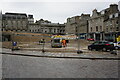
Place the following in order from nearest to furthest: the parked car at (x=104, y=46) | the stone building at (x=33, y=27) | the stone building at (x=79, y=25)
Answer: the parked car at (x=104, y=46) < the stone building at (x=79, y=25) < the stone building at (x=33, y=27)

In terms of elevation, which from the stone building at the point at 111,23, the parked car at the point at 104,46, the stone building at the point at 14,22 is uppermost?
the stone building at the point at 14,22

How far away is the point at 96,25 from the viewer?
219 feet

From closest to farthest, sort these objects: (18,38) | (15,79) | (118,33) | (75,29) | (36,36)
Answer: (15,79) < (118,33) < (18,38) < (36,36) < (75,29)

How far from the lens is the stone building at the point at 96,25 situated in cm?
6306

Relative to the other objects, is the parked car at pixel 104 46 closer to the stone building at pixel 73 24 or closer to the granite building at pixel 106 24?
the granite building at pixel 106 24

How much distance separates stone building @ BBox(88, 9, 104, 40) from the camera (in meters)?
63.1

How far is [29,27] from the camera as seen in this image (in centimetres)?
11094

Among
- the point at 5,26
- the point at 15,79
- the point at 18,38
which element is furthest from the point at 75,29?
the point at 15,79

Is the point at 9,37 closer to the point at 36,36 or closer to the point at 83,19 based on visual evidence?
the point at 36,36

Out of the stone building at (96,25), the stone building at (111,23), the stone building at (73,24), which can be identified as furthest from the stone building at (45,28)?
the stone building at (111,23)

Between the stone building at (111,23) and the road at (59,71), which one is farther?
the stone building at (111,23)

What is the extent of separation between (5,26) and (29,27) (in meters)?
17.2

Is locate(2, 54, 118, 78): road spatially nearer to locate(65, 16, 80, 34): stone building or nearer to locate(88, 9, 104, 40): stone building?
locate(88, 9, 104, 40): stone building

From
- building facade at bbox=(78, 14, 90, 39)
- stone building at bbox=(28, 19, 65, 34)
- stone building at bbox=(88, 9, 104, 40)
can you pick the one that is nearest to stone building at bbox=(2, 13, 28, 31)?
stone building at bbox=(28, 19, 65, 34)
